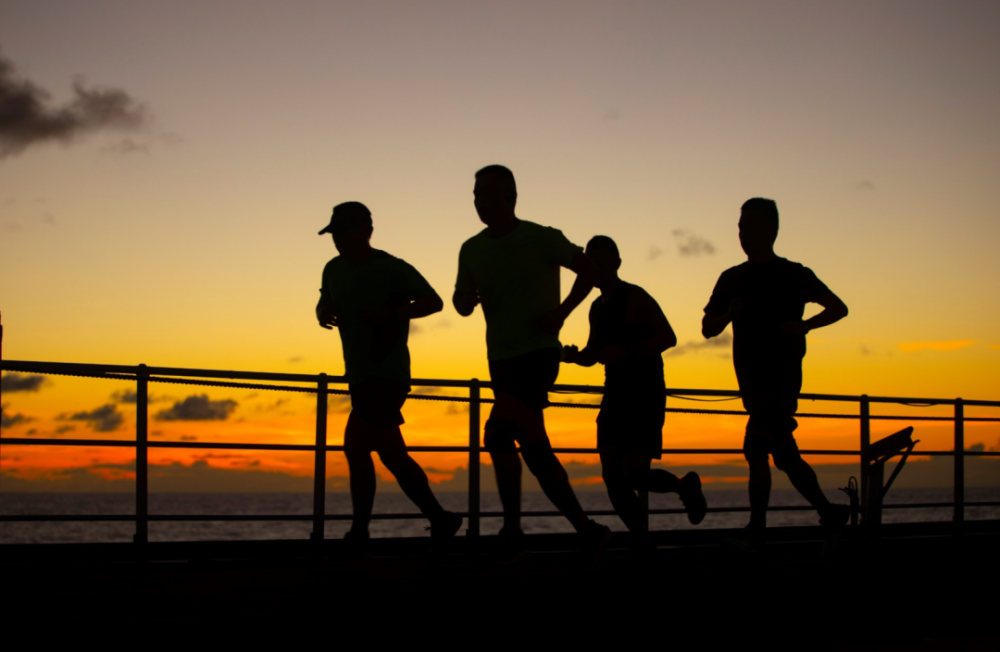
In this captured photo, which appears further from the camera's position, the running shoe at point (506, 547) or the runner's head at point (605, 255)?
the runner's head at point (605, 255)

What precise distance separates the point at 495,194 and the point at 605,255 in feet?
2.37

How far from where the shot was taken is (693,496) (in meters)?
4.92

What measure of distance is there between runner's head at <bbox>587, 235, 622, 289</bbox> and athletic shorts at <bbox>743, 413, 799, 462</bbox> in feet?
3.41

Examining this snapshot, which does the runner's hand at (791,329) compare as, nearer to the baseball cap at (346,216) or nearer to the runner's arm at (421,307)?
the runner's arm at (421,307)

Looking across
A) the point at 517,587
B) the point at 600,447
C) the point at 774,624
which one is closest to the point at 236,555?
the point at 600,447

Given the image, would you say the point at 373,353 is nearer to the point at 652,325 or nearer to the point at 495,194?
the point at 495,194

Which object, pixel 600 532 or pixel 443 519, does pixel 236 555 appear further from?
pixel 600 532

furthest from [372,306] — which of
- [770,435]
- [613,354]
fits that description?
[770,435]

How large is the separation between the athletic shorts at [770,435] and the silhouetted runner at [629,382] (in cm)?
49

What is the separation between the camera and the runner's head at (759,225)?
5254 millimetres

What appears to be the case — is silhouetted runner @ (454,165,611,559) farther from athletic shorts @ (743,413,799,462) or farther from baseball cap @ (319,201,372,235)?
athletic shorts @ (743,413,799,462)

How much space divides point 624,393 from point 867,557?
4.24ft

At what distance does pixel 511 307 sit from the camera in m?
4.26

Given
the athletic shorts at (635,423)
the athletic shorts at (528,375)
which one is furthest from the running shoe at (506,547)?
the athletic shorts at (635,423)
